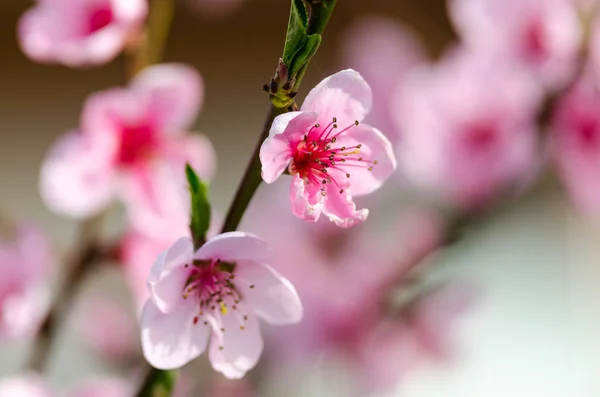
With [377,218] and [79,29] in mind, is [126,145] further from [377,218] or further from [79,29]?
[377,218]

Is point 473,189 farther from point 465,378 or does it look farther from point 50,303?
point 465,378

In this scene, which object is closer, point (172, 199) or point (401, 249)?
point (172, 199)

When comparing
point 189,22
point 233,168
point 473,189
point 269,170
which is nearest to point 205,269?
Result: point 269,170

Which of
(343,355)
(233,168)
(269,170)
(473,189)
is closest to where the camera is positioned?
(269,170)

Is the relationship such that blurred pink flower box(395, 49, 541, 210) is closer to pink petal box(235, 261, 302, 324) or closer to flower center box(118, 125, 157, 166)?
flower center box(118, 125, 157, 166)

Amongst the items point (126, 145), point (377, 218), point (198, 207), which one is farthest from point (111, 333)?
point (198, 207)

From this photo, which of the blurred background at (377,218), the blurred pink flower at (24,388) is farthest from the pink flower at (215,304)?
the blurred background at (377,218)

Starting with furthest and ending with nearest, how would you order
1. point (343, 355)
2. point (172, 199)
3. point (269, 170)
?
point (343, 355), point (172, 199), point (269, 170)

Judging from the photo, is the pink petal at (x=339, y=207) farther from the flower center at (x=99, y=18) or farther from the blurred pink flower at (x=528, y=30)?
the blurred pink flower at (x=528, y=30)
